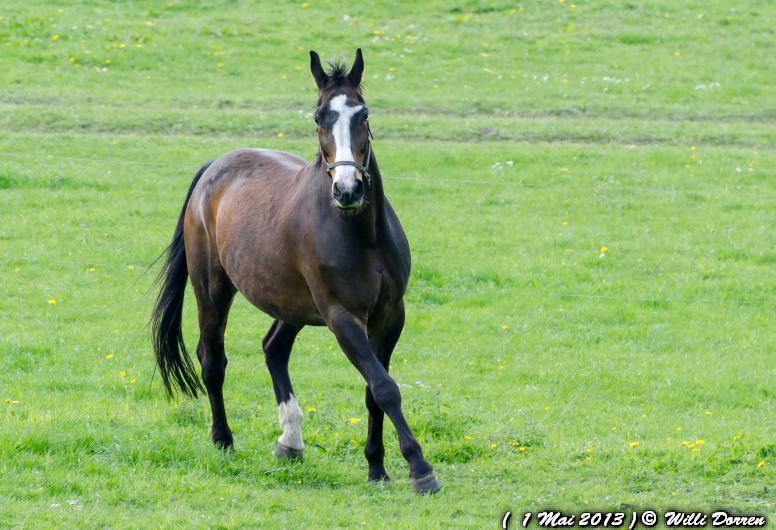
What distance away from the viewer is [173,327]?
9.05m

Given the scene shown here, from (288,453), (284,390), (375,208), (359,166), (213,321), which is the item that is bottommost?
(288,453)

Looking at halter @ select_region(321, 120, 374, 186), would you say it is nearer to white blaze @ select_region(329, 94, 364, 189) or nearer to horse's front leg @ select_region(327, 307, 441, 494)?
white blaze @ select_region(329, 94, 364, 189)

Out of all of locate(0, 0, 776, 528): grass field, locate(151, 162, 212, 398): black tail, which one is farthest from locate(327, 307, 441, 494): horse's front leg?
locate(151, 162, 212, 398): black tail

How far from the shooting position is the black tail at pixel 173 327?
8.98m

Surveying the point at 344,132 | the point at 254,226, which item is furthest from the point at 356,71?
the point at 254,226

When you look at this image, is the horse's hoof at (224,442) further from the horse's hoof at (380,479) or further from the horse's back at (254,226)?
the horse's hoof at (380,479)

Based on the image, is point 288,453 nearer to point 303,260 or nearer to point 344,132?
point 303,260

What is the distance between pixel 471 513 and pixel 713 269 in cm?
750

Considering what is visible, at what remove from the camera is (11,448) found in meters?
7.32

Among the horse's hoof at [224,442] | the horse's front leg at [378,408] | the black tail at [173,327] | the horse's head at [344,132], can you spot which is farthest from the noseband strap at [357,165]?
the black tail at [173,327]

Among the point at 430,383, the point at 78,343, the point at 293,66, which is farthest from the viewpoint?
the point at 293,66

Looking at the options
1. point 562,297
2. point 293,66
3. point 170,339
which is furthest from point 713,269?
point 293,66

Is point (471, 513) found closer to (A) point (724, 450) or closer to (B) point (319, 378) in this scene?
(A) point (724, 450)

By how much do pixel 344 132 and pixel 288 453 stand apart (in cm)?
233
